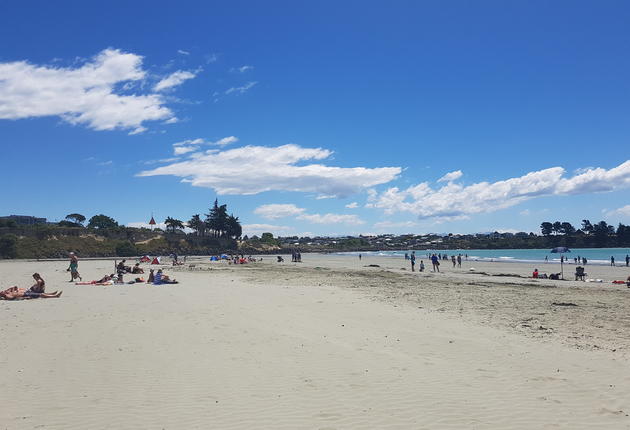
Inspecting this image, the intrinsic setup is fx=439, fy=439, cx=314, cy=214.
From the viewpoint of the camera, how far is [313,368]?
7938 millimetres

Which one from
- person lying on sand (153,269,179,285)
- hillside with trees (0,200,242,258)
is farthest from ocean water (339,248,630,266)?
person lying on sand (153,269,179,285)

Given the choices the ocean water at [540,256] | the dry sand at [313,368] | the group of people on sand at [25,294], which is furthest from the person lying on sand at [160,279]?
the ocean water at [540,256]

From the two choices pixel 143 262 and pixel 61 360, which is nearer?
pixel 61 360

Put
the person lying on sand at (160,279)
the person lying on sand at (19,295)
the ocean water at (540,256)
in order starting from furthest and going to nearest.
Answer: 1. the ocean water at (540,256)
2. the person lying on sand at (160,279)
3. the person lying on sand at (19,295)

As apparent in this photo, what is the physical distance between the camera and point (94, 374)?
24.6ft

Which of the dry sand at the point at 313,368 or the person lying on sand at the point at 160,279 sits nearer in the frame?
the dry sand at the point at 313,368

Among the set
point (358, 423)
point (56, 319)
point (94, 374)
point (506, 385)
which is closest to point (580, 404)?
point (506, 385)

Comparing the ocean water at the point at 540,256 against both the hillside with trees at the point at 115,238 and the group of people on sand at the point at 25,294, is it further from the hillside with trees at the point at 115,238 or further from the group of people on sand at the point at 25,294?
the group of people on sand at the point at 25,294

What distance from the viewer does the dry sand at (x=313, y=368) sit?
5.79 meters

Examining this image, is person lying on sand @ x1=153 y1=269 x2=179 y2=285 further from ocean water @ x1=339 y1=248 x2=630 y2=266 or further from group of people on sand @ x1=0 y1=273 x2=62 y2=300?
ocean water @ x1=339 y1=248 x2=630 y2=266

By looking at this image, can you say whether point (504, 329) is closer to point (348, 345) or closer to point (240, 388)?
point (348, 345)

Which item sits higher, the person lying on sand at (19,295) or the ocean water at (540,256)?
the person lying on sand at (19,295)

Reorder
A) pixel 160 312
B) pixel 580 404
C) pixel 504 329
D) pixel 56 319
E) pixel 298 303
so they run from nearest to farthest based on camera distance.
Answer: pixel 580 404, pixel 504 329, pixel 56 319, pixel 160 312, pixel 298 303

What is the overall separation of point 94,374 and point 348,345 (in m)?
5.00
